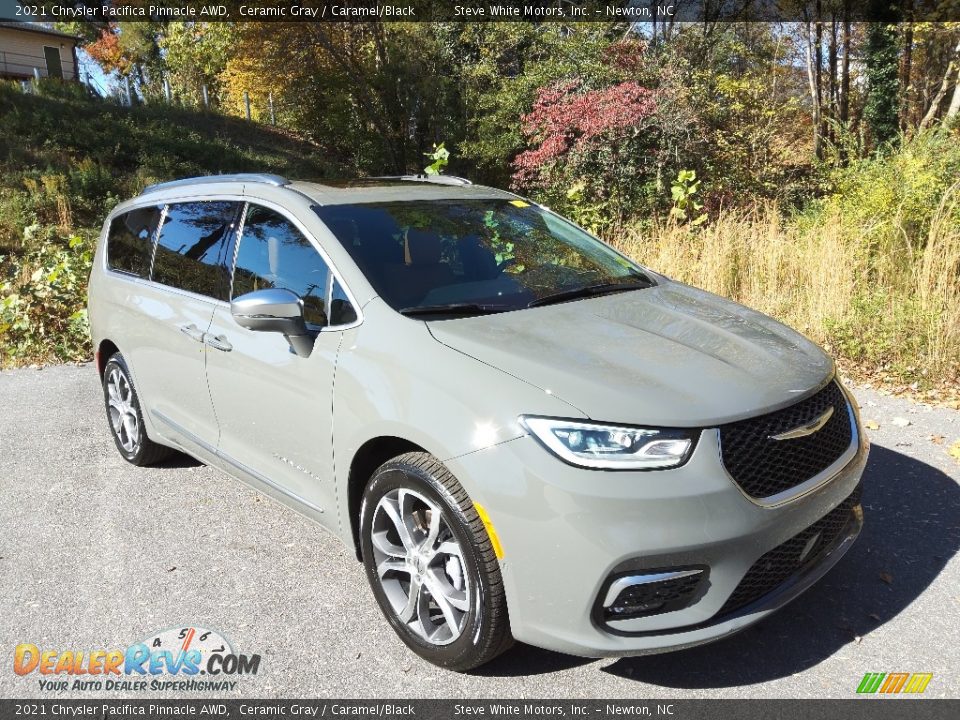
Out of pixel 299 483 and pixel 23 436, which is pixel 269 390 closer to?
pixel 299 483

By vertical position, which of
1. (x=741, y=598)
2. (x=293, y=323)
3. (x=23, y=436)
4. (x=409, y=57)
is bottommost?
(x=23, y=436)

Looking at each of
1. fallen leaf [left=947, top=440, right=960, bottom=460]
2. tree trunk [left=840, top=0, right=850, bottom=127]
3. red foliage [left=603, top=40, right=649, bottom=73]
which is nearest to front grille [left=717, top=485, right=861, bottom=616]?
fallen leaf [left=947, top=440, right=960, bottom=460]

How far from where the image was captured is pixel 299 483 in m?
3.39

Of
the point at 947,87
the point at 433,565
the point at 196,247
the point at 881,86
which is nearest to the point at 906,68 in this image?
the point at 881,86

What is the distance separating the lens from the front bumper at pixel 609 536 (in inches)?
94.0

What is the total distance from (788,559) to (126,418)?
3.97 metres

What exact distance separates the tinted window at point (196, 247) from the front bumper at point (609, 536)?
1.96 metres

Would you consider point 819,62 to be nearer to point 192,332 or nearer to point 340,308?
point 192,332

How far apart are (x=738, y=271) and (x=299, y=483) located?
5.98 metres

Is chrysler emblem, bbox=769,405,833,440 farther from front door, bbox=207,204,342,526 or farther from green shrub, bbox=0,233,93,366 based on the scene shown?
green shrub, bbox=0,233,93,366

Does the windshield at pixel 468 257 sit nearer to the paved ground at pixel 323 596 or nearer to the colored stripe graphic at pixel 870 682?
the paved ground at pixel 323 596

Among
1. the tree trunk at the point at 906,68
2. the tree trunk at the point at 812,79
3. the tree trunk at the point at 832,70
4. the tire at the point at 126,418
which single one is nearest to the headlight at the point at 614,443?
the tire at the point at 126,418

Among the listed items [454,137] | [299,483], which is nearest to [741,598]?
[299,483]

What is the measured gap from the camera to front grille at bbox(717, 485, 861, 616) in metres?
2.59
